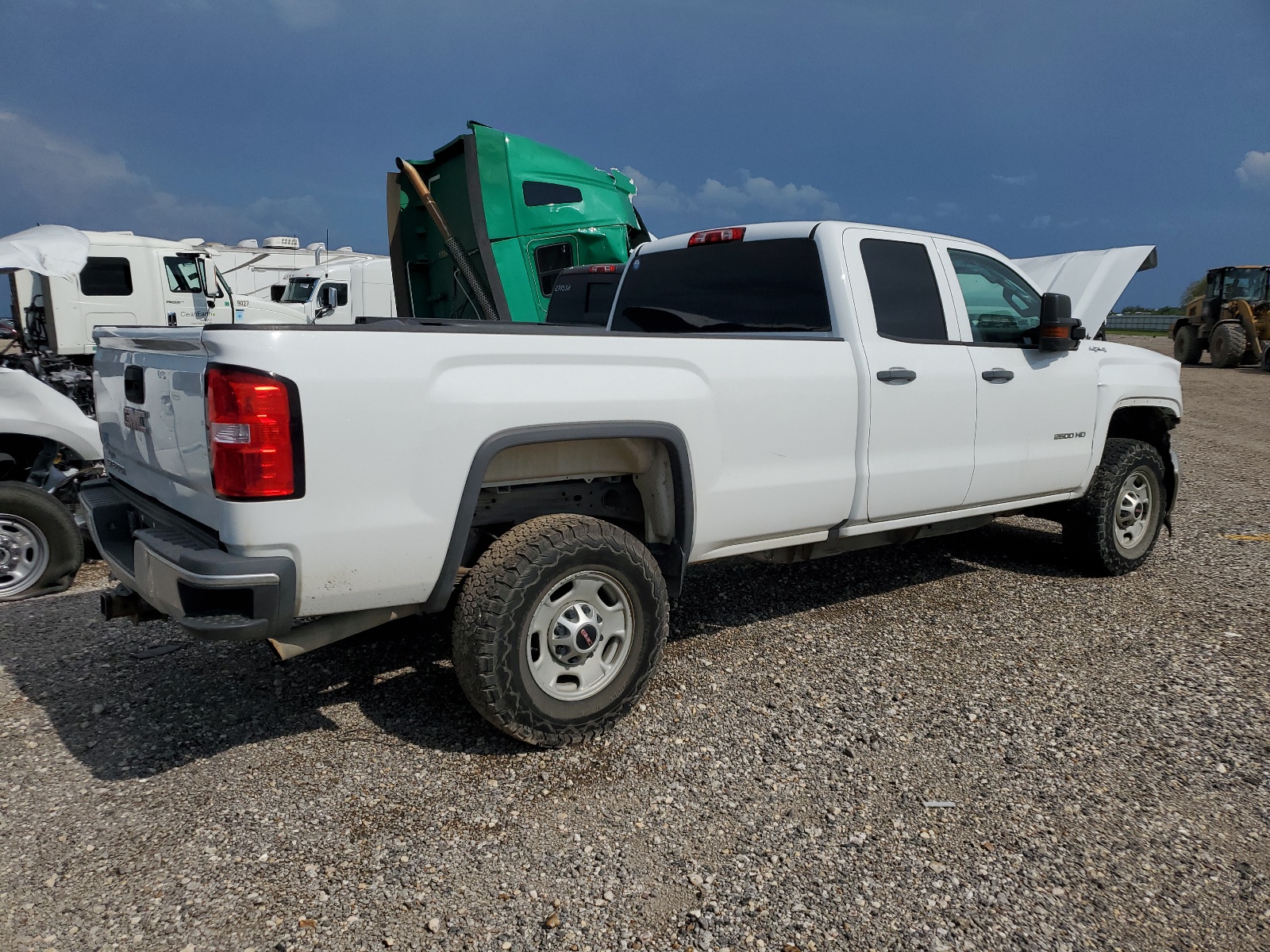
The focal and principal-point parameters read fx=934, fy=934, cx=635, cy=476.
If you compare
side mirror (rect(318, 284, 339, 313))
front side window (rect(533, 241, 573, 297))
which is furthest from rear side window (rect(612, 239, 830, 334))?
side mirror (rect(318, 284, 339, 313))

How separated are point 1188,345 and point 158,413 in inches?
1165

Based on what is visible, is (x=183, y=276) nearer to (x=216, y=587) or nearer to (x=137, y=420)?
(x=137, y=420)

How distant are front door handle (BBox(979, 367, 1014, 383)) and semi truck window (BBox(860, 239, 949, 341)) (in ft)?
0.95

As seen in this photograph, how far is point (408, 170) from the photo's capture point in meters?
10.9

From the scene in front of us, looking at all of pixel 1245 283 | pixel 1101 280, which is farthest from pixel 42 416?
pixel 1245 283

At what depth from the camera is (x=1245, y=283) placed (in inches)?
985

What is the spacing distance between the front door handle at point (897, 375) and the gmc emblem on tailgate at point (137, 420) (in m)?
2.97

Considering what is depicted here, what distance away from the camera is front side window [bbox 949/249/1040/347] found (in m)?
4.89

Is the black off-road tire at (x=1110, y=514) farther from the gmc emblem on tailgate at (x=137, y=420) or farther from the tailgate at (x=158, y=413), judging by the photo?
the gmc emblem on tailgate at (x=137, y=420)

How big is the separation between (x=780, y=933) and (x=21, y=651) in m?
3.92

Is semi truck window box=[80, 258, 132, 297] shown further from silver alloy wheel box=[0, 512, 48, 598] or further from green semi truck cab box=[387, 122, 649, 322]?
silver alloy wheel box=[0, 512, 48, 598]

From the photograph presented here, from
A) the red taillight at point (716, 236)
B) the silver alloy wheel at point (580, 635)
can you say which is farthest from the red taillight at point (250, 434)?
the red taillight at point (716, 236)

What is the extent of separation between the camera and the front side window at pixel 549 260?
11008mm

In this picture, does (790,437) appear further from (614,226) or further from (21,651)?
(614,226)
